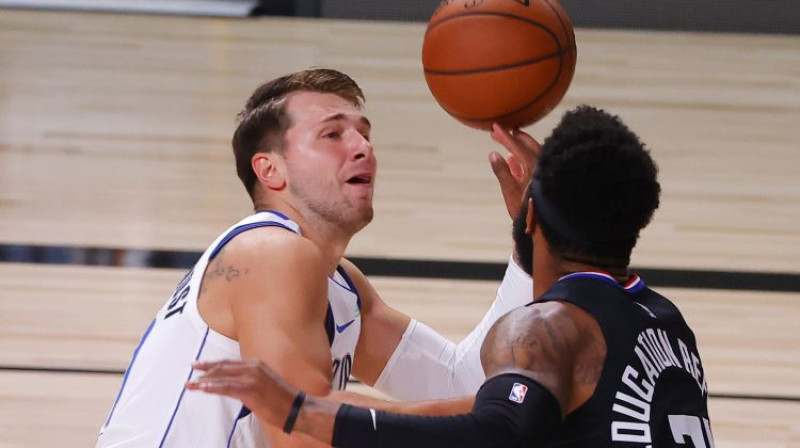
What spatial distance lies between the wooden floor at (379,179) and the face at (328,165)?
5.37 feet

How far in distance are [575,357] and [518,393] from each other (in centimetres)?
15

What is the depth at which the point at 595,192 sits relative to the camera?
90.7 inches

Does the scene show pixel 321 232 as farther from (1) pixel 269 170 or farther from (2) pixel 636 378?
(2) pixel 636 378

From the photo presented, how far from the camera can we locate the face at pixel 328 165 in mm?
3066

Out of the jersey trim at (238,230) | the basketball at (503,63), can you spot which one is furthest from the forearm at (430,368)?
the jersey trim at (238,230)

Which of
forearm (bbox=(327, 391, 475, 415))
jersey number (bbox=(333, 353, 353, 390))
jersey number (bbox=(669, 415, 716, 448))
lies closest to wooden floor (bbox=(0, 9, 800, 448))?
jersey number (bbox=(333, 353, 353, 390))

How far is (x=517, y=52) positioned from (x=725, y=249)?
3.27m

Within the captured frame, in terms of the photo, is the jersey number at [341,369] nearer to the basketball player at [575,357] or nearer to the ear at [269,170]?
the ear at [269,170]

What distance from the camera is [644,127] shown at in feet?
28.0

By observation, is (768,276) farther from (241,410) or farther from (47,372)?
(241,410)

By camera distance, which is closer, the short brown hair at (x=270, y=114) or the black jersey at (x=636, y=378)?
the black jersey at (x=636, y=378)

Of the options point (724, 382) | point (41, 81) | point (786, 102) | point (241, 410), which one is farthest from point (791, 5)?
point (241, 410)

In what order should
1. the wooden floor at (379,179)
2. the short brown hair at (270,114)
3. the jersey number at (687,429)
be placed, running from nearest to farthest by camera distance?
the jersey number at (687,429) < the short brown hair at (270,114) < the wooden floor at (379,179)

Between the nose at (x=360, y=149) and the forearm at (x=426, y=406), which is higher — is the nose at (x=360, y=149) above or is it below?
above
